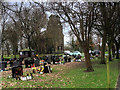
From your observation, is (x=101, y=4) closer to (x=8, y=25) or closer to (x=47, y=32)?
(x=8, y=25)

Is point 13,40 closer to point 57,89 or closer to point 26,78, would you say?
point 26,78

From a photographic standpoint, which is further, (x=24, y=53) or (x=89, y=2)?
(x=24, y=53)

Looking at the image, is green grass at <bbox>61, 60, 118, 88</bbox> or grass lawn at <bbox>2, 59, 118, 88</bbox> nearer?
green grass at <bbox>61, 60, 118, 88</bbox>

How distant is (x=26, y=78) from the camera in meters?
8.12

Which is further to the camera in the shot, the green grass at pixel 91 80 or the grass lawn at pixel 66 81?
the grass lawn at pixel 66 81

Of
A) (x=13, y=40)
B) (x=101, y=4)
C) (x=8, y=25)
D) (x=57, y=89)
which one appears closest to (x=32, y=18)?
(x=8, y=25)

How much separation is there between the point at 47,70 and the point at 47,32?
2316cm

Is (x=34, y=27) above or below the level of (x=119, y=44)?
above

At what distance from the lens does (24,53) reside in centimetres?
2923

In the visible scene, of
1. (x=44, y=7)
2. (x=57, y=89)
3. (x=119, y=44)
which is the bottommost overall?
(x=57, y=89)

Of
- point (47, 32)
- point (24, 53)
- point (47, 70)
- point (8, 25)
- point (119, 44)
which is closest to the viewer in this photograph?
point (47, 70)

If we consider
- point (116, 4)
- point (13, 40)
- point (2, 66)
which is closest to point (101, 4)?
point (116, 4)

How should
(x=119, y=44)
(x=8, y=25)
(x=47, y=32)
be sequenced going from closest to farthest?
(x=8, y=25), (x=119, y=44), (x=47, y=32)

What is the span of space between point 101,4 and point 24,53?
2103 centimetres
